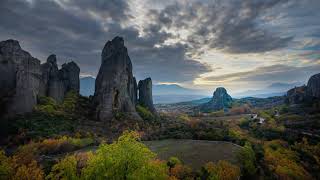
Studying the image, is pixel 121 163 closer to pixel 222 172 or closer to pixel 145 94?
pixel 222 172

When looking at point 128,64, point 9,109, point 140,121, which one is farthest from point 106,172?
point 128,64

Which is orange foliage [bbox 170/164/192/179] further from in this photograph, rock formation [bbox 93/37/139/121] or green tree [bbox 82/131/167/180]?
rock formation [bbox 93/37/139/121]

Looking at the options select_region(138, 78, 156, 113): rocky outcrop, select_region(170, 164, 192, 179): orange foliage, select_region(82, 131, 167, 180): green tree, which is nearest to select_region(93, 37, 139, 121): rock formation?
select_region(138, 78, 156, 113): rocky outcrop

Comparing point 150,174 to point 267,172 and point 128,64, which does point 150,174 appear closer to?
point 267,172

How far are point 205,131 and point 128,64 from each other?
64293mm

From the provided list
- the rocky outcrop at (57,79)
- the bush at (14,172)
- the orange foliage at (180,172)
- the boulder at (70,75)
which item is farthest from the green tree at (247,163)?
the boulder at (70,75)

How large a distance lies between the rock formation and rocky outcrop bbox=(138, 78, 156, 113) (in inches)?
1291

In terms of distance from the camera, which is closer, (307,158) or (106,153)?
(106,153)

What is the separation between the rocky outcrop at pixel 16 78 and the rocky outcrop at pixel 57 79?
1722 centimetres

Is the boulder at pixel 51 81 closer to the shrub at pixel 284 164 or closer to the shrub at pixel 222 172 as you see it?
the shrub at pixel 222 172

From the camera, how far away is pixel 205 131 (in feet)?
380

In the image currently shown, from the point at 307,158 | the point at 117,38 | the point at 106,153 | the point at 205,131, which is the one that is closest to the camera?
the point at 106,153

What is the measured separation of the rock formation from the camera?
12281 cm

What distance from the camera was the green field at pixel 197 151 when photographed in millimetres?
74625
